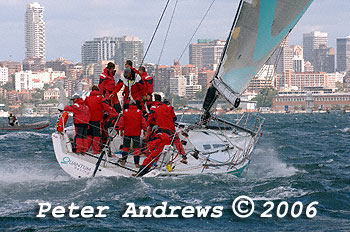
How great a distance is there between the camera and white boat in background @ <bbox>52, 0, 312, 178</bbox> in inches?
365

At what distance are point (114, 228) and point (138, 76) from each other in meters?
3.36

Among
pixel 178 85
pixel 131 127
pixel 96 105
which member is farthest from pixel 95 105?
pixel 178 85

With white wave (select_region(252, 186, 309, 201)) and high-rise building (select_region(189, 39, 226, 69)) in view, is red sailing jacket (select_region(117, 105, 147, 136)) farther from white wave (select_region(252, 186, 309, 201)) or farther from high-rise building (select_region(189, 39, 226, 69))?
high-rise building (select_region(189, 39, 226, 69))

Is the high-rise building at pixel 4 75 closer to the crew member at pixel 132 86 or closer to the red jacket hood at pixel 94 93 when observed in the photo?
the red jacket hood at pixel 94 93

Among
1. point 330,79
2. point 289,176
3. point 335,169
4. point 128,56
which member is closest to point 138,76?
point 289,176

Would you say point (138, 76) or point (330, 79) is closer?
point (138, 76)

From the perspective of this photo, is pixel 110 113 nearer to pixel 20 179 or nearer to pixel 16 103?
pixel 20 179

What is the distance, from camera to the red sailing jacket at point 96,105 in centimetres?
968

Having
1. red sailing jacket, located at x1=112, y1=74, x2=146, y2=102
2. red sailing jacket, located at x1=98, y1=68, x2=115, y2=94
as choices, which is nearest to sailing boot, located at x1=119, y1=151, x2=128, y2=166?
red sailing jacket, located at x1=112, y1=74, x2=146, y2=102

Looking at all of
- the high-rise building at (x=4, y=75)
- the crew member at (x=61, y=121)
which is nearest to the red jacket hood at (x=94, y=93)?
the crew member at (x=61, y=121)

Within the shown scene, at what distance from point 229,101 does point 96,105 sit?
199cm

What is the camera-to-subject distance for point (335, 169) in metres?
11.8

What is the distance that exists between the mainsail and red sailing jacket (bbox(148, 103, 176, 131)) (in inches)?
40.0
